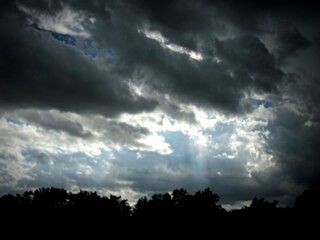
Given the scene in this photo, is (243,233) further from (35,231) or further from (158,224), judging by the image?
(35,231)

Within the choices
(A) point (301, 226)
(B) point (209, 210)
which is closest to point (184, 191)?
(B) point (209, 210)

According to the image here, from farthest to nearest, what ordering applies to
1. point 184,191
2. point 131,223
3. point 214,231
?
1. point 184,191
2. point 131,223
3. point 214,231

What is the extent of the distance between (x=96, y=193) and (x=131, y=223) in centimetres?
1175

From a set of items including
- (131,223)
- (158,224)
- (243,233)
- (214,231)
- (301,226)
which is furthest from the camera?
(131,223)

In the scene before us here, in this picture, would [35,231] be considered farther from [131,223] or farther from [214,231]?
[214,231]

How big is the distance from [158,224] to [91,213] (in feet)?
50.0

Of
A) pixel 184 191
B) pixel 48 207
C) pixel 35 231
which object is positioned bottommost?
pixel 35 231

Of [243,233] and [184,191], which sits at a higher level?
[184,191]

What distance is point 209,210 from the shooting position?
69438mm

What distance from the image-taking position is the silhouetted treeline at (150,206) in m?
65.3

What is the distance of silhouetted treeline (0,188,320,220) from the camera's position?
2571 inches

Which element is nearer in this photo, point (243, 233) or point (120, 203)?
point (243, 233)

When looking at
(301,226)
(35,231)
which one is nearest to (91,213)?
(35,231)

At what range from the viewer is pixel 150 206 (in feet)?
254
